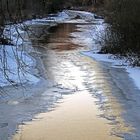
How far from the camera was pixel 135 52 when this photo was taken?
76.5ft

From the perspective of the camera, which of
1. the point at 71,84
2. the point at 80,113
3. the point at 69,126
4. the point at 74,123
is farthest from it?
the point at 71,84

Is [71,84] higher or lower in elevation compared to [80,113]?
lower

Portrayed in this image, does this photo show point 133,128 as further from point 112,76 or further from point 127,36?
point 127,36

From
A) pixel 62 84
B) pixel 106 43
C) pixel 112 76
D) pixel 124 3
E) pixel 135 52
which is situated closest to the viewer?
pixel 62 84

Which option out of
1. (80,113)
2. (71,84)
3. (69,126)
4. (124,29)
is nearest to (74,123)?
(69,126)

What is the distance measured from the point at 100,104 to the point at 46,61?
10.3 meters

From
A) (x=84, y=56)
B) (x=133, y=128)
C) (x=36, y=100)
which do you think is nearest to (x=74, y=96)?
(x=36, y=100)

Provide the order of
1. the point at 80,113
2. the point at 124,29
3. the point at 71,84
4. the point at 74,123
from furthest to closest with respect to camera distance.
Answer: the point at 124,29
the point at 71,84
the point at 80,113
the point at 74,123

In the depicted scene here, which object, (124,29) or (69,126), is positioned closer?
(69,126)

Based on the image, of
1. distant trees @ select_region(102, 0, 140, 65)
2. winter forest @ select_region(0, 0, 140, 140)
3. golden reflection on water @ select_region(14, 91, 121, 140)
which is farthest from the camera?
distant trees @ select_region(102, 0, 140, 65)

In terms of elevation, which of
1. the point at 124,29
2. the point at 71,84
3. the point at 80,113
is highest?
the point at 124,29

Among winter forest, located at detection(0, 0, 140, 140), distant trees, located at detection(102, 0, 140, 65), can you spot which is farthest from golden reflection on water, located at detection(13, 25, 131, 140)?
distant trees, located at detection(102, 0, 140, 65)

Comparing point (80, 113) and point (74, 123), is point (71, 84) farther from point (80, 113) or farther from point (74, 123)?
point (74, 123)

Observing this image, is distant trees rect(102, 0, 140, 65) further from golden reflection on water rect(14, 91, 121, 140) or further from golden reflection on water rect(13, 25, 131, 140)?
golden reflection on water rect(14, 91, 121, 140)
